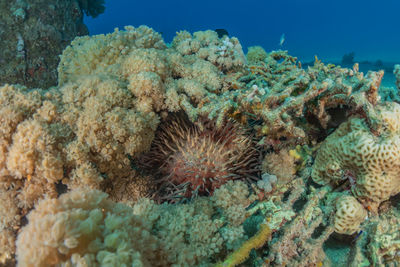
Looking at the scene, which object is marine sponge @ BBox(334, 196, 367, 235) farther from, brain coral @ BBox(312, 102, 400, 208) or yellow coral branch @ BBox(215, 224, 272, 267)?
yellow coral branch @ BBox(215, 224, 272, 267)

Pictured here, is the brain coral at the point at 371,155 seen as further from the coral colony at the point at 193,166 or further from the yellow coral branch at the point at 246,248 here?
the yellow coral branch at the point at 246,248

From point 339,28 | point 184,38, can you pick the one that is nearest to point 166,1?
point 339,28

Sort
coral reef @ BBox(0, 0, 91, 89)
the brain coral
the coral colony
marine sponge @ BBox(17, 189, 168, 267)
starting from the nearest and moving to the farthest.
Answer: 1. marine sponge @ BBox(17, 189, 168, 267)
2. the coral colony
3. the brain coral
4. coral reef @ BBox(0, 0, 91, 89)

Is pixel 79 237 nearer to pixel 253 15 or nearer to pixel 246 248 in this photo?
pixel 246 248

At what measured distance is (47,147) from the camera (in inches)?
97.9

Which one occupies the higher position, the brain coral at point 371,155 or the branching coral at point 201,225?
the brain coral at point 371,155

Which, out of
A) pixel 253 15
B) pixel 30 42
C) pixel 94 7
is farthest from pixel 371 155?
pixel 253 15

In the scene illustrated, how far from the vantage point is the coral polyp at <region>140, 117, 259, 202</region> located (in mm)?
2789

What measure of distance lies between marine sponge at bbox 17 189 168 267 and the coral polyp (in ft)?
3.73

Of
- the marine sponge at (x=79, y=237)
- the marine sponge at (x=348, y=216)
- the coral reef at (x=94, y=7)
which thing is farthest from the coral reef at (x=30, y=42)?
the marine sponge at (x=348, y=216)

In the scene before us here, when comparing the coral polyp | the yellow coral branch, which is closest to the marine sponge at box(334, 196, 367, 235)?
the yellow coral branch

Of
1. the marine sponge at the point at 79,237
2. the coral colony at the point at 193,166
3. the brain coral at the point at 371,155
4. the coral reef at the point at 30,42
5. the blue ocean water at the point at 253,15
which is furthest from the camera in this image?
the blue ocean water at the point at 253,15

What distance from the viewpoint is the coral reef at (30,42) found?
6457mm

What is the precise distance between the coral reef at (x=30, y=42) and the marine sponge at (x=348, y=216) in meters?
7.41
